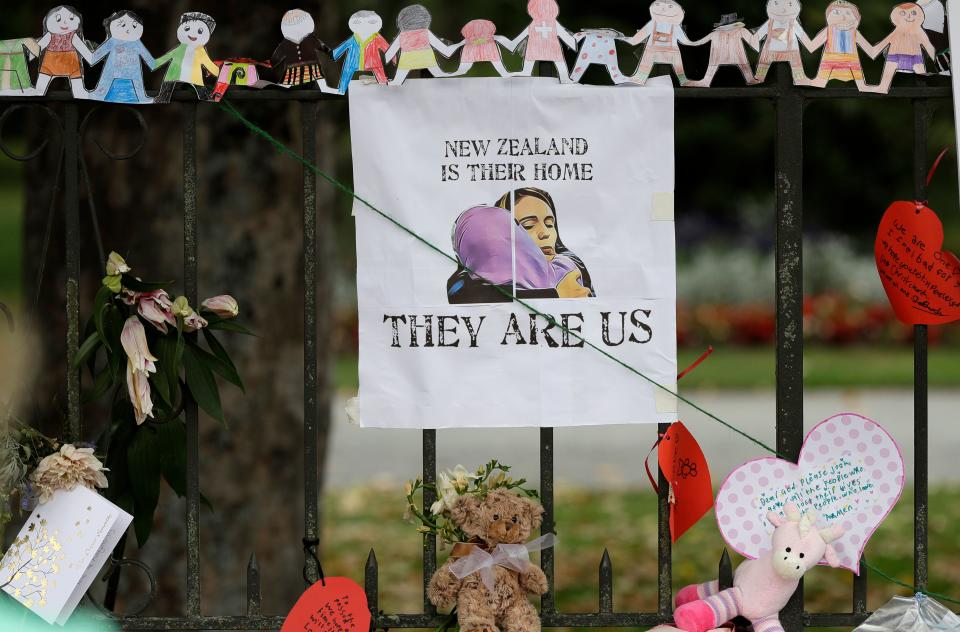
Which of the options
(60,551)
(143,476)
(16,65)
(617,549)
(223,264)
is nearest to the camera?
(60,551)

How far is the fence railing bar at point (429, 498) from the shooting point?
252 centimetres

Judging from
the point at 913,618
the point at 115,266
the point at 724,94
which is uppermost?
the point at 724,94

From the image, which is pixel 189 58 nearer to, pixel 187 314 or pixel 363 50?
pixel 363 50

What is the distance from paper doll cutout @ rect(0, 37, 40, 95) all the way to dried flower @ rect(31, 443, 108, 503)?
0.81 m

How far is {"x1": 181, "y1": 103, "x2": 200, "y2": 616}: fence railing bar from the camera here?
8.29ft

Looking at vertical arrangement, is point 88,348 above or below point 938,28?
below

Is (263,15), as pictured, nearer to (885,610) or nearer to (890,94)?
(890,94)

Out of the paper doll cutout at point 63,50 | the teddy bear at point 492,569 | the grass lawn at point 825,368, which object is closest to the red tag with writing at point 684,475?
the teddy bear at point 492,569

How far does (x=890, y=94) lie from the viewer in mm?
2488

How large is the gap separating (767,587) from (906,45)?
1.23 metres

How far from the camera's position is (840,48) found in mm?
2459

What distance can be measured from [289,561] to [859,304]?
10.9m

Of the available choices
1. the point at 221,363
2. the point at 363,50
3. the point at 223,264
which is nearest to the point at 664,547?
the point at 221,363

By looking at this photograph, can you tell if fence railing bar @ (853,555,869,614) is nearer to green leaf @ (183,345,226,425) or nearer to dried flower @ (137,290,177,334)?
green leaf @ (183,345,226,425)
